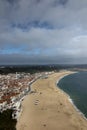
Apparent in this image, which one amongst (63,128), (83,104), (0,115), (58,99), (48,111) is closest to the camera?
(63,128)

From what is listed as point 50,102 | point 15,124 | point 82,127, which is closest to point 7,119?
point 15,124

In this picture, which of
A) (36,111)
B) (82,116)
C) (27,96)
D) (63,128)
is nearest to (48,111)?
(36,111)

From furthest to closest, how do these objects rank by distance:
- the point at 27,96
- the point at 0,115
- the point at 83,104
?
the point at 27,96, the point at 83,104, the point at 0,115

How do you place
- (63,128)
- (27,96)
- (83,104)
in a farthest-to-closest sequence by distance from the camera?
1. (27,96)
2. (83,104)
3. (63,128)

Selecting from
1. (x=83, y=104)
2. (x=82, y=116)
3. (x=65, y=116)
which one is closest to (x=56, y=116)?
(x=65, y=116)

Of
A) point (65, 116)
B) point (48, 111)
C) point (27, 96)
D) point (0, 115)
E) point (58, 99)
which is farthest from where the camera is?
point (27, 96)

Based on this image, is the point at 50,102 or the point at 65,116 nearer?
the point at 65,116

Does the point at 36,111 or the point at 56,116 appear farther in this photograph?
the point at 36,111

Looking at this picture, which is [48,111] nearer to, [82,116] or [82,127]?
[82,116]

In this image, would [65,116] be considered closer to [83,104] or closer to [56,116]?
[56,116]
